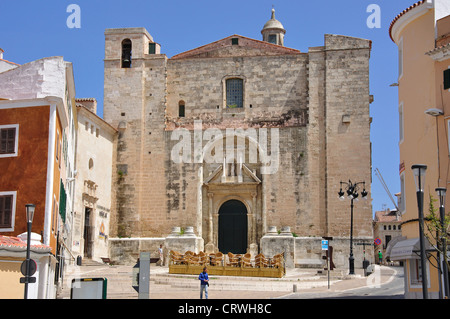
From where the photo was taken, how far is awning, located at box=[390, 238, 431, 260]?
22.9 meters

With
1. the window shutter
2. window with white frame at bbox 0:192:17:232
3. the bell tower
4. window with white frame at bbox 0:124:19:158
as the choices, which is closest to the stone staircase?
window with white frame at bbox 0:192:17:232

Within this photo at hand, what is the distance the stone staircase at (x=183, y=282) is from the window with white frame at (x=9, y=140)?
5556 millimetres

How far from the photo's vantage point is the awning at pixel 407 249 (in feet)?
75.1

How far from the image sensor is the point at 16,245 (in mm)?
19750

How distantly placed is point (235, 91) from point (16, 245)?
2243cm

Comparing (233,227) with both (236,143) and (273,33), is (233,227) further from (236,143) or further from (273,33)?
(273,33)

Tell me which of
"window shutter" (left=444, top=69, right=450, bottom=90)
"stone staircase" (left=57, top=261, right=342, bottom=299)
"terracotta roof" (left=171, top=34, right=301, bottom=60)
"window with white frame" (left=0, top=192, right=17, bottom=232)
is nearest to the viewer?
"window with white frame" (left=0, top=192, right=17, bottom=232)

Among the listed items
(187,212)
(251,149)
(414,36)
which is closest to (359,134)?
(251,149)

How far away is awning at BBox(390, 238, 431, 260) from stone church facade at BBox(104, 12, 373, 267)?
42.0ft

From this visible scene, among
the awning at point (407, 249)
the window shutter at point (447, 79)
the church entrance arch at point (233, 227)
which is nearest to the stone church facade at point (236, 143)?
the church entrance arch at point (233, 227)

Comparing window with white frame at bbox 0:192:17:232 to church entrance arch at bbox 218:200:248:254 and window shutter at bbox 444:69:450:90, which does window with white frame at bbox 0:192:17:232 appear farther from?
church entrance arch at bbox 218:200:248:254

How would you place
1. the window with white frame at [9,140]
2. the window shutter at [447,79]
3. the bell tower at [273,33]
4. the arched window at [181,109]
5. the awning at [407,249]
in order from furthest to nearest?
1. the bell tower at [273,33]
2. the arched window at [181,109]
3. the window shutter at [447,79]
4. the window with white frame at [9,140]
5. the awning at [407,249]

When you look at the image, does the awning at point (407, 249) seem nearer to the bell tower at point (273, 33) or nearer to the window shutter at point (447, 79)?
the window shutter at point (447, 79)
